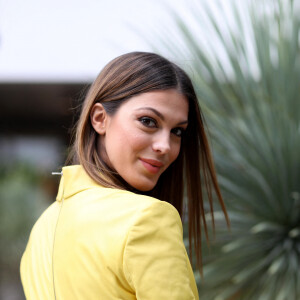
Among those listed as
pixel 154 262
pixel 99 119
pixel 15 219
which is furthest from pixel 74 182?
pixel 15 219

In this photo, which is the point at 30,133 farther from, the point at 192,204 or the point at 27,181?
the point at 192,204

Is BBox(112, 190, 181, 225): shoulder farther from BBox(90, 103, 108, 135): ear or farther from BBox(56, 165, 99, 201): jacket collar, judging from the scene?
BBox(90, 103, 108, 135): ear

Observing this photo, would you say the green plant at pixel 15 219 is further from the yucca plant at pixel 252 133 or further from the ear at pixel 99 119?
the ear at pixel 99 119

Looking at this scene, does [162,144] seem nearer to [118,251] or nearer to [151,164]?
[151,164]

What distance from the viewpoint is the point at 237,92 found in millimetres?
2531

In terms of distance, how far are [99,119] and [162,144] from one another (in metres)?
0.17

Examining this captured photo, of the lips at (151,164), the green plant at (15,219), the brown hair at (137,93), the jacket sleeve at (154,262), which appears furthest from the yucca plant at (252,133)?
the green plant at (15,219)

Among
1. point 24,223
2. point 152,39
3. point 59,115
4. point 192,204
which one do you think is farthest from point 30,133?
point 192,204

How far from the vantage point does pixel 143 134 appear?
3.68ft

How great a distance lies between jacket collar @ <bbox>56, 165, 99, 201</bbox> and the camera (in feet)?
3.61

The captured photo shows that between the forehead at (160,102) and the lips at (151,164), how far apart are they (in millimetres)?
102

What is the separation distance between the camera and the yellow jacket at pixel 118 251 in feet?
2.96

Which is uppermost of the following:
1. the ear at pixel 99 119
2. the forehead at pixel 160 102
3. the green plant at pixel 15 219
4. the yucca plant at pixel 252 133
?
the forehead at pixel 160 102

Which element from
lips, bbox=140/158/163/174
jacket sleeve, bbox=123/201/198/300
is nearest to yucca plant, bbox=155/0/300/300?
lips, bbox=140/158/163/174
